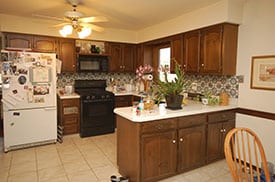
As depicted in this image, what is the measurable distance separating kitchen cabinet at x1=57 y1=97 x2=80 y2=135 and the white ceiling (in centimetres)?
179

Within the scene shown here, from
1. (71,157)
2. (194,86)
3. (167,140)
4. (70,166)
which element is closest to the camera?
(167,140)

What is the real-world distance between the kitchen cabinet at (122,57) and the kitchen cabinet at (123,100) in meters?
0.75

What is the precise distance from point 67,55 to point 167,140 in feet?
10.4

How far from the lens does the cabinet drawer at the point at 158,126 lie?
236 cm

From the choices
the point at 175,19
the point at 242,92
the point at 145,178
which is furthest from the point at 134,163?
the point at 175,19

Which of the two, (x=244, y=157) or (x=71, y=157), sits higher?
(x=244, y=157)

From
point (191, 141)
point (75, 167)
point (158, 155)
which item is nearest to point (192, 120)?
point (191, 141)

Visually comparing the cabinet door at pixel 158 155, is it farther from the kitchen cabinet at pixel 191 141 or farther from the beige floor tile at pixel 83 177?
the beige floor tile at pixel 83 177

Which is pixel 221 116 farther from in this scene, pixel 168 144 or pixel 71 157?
pixel 71 157

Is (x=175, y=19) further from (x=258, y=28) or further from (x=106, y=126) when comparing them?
(x=106, y=126)

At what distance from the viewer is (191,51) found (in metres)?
3.58

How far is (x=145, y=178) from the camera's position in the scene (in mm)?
2420

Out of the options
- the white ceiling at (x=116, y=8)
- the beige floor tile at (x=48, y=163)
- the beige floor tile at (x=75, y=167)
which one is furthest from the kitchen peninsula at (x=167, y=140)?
the white ceiling at (x=116, y=8)

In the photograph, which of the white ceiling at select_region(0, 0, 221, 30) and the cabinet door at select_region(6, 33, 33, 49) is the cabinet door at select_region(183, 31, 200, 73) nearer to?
the white ceiling at select_region(0, 0, 221, 30)
